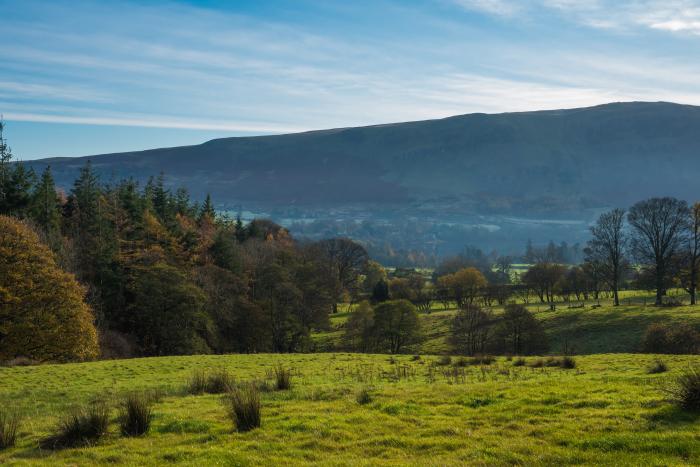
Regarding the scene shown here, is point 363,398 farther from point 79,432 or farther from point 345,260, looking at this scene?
point 345,260

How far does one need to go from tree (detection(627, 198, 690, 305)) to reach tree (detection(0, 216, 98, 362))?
63600mm

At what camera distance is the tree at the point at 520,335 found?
5209 centimetres

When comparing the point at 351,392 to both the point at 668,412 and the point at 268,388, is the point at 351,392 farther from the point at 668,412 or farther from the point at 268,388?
the point at 668,412

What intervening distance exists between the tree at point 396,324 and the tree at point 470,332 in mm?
4635

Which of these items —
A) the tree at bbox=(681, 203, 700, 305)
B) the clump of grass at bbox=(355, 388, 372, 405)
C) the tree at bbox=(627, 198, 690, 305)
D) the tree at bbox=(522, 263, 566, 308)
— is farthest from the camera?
the tree at bbox=(522, 263, 566, 308)

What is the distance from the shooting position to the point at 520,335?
51.9 meters

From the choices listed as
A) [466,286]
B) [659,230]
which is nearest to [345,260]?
[466,286]

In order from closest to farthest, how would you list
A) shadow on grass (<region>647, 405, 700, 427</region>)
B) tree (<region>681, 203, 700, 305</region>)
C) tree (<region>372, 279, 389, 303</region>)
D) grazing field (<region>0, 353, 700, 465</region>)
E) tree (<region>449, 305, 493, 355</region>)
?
grazing field (<region>0, 353, 700, 465</region>), shadow on grass (<region>647, 405, 700, 427</region>), tree (<region>449, 305, 493, 355</region>), tree (<region>681, 203, 700, 305</region>), tree (<region>372, 279, 389, 303</region>)

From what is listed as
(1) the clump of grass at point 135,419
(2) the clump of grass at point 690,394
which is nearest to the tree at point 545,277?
(2) the clump of grass at point 690,394

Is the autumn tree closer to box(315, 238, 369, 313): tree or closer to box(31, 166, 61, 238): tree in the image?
box(31, 166, 61, 238): tree

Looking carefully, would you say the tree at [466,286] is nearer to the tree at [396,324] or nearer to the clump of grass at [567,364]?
the tree at [396,324]

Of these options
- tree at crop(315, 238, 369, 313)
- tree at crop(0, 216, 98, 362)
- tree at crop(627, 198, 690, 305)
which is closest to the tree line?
tree at crop(0, 216, 98, 362)

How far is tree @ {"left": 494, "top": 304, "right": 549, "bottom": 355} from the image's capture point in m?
52.1

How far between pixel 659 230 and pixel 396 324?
120 ft
